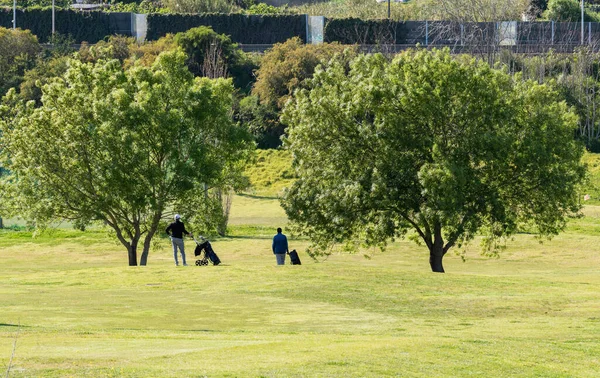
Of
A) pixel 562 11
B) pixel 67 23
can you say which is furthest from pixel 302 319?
pixel 562 11

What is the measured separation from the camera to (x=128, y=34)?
108 metres

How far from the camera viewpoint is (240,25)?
110m

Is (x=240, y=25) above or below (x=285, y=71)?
above

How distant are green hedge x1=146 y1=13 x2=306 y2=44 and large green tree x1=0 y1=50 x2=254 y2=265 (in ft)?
196

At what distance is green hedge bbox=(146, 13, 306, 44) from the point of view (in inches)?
4190

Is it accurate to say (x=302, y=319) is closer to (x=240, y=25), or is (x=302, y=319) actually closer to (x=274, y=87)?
(x=274, y=87)

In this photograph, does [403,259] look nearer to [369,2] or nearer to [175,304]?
[175,304]

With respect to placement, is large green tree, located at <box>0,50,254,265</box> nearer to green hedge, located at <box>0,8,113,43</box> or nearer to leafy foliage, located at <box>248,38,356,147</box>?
leafy foliage, located at <box>248,38,356,147</box>

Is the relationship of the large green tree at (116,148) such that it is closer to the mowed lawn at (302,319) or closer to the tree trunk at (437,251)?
the mowed lawn at (302,319)

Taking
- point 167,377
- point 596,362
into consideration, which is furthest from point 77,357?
point 596,362

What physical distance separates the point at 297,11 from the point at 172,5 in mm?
13038

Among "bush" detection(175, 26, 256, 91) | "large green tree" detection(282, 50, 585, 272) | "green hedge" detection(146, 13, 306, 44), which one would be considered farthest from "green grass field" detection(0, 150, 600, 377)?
"green hedge" detection(146, 13, 306, 44)

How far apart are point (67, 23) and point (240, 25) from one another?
52.9 feet

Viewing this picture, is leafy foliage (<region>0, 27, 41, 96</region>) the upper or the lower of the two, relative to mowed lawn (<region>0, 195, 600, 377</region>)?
upper
